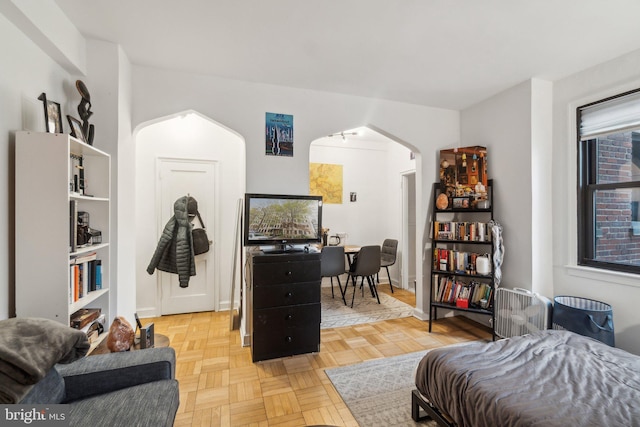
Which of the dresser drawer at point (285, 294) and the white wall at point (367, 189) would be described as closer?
the dresser drawer at point (285, 294)

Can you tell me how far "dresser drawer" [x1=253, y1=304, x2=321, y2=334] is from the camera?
2490mm

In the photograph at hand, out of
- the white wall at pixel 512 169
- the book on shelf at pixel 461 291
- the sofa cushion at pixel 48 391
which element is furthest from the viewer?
the book on shelf at pixel 461 291

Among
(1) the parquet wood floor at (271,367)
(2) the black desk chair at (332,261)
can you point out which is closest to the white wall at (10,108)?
(1) the parquet wood floor at (271,367)

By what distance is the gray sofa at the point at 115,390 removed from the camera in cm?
117

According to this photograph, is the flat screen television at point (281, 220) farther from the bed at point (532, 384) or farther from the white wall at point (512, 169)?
the white wall at point (512, 169)

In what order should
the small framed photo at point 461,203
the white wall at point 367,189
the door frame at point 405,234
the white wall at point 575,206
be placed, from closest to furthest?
the white wall at point 575,206, the small framed photo at point 461,203, the door frame at point 405,234, the white wall at point 367,189

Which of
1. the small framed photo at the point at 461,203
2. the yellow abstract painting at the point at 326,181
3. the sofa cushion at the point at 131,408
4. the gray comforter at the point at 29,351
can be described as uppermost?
the yellow abstract painting at the point at 326,181

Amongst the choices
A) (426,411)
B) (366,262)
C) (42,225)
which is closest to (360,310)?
(366,262)

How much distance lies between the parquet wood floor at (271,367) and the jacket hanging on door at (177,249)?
64 cm

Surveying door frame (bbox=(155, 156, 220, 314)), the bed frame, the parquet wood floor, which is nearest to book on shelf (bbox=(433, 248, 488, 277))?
the parquet wood floor

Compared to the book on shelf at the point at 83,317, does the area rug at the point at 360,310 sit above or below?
below

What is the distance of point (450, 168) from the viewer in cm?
335

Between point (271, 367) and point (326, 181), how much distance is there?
3.26 meters

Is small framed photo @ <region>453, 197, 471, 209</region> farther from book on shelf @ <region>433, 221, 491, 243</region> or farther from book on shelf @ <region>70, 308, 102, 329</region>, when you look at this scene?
book on shelf @ <region>70, 308, 102, 329</region>
